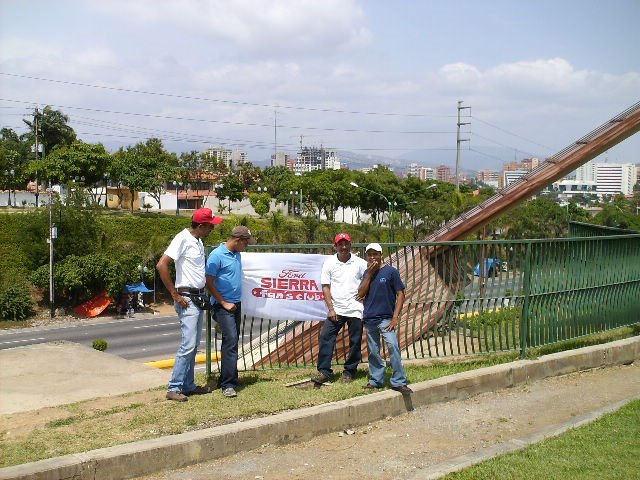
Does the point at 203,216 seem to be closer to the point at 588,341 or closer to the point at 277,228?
the point at 588,341

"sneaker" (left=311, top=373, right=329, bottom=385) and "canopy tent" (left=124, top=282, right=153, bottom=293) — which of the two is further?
"canopy tent" (left=124, top=282, right=153, bottom=293)

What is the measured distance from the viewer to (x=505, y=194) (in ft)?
38.4

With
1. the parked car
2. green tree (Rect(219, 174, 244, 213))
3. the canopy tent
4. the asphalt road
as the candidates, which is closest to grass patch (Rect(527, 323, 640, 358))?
the parked car

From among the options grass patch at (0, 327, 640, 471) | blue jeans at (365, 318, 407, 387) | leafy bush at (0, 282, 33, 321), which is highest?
blue jeans at (365, 318, 407, 387)

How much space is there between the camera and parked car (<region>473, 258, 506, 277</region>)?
25.9 ft

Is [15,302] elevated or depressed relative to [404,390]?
depressed

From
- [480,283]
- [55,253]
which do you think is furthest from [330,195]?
[480,283]

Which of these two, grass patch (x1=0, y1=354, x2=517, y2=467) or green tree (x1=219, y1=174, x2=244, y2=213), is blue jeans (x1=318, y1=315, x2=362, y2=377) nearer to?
grass patch (x1=0, y1=354, x2=517, y2=467)

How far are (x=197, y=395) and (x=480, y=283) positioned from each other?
11.1 feet

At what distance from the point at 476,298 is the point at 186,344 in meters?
3.35

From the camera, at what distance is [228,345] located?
21.1 feet

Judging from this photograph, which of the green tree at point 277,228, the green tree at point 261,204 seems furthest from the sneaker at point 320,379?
the green tree at point 261,204

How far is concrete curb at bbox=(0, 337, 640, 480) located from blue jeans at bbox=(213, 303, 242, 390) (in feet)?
2.86

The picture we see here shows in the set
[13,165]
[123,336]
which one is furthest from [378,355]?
[13,165]
